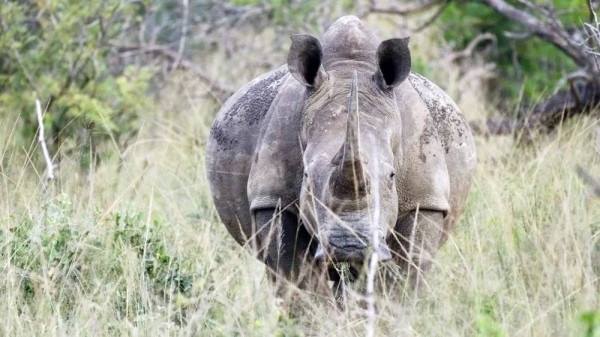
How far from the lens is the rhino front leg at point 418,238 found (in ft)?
16.6

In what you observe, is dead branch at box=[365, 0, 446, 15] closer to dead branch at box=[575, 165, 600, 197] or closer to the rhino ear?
the rhino ear

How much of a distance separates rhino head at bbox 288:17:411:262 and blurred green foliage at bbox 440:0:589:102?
632 centimetres

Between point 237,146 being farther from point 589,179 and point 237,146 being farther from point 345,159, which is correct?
point 589,179

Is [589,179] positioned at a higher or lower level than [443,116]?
higher

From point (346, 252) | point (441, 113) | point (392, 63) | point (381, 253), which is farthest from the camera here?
point (441, 113)

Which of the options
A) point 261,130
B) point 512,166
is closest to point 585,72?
point 512,166

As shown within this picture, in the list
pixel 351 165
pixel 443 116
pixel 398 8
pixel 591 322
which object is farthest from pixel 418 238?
pixel 398 8

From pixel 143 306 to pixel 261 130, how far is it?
105cm

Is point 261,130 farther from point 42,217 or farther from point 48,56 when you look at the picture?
point 48,56

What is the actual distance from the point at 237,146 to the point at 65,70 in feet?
12.7

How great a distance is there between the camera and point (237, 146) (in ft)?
18.4

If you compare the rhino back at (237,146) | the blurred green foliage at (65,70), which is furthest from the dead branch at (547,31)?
the rhino back at (237,146)

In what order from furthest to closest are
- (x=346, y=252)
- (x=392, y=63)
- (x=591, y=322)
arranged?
(x=392, y=63) < (x=346, y=252) < (x=591, y=322)

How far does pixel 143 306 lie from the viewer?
4.80 m
